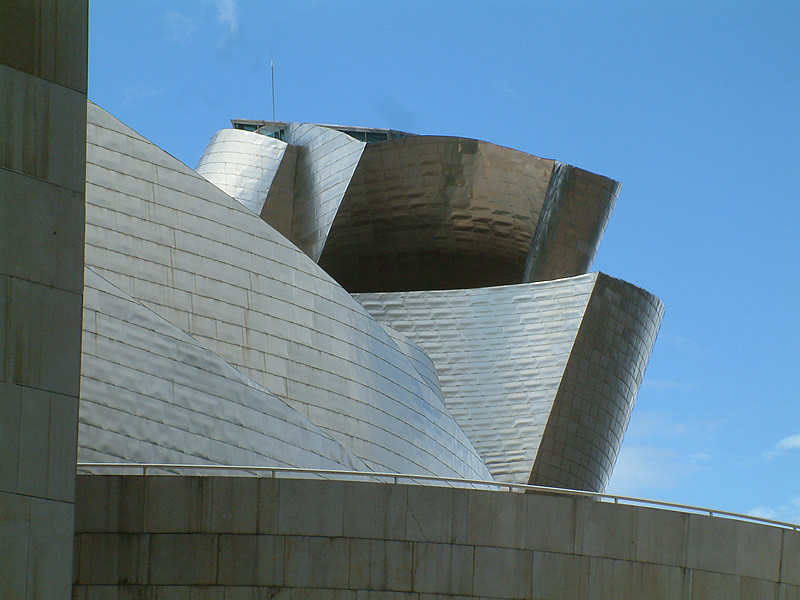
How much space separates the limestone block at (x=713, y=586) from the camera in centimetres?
1239

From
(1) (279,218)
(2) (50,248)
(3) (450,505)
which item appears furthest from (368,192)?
(2) (50,248)

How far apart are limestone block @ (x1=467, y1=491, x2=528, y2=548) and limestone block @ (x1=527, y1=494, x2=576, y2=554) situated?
0.07 meters

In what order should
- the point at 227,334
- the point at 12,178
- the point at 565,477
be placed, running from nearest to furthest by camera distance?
1. the point at 12,178
2. the point at 227,334
3. the point at 565,477

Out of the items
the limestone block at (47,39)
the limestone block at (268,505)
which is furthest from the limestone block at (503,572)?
the limestone block at (47,39)

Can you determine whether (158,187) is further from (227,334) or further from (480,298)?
(480,298)

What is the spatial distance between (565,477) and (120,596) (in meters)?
15.6

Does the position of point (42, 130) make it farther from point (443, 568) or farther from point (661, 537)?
point (661, 537)

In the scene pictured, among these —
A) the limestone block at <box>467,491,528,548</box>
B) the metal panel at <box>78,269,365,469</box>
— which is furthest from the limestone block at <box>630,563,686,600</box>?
the metal panel at <box>78,269,365,469</box>

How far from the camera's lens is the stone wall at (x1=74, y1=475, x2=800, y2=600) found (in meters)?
11.3

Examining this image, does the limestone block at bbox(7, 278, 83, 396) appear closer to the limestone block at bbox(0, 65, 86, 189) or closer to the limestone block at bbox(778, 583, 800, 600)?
the limestone block at bbox(0, 65, 86, 189)

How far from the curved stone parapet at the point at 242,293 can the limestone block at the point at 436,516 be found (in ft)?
18.0

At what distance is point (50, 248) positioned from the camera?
361 inches

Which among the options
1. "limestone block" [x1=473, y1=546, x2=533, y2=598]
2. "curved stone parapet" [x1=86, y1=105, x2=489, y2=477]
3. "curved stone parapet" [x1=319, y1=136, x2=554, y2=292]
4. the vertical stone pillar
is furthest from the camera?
"curved stone parapet" [x1=319, y1=136, x2=554, y2=292]

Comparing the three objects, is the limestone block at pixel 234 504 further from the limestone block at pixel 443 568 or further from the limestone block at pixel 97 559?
the limestone block at pixel 443 568
